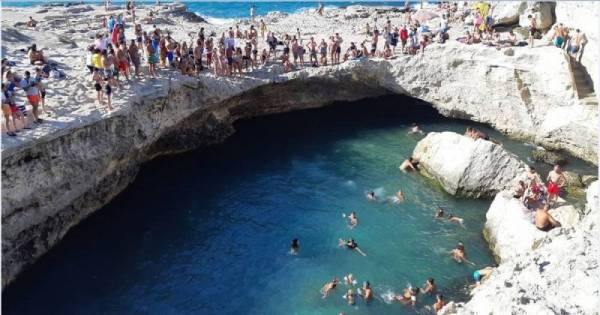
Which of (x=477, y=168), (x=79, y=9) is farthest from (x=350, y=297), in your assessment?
(x=79, y=9)

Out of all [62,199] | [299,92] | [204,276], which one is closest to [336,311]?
[204,276]

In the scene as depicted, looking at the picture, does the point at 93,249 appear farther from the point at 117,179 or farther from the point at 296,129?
the point at 296,129

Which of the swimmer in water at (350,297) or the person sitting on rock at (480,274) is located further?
the person sitting on rock at (480,274)

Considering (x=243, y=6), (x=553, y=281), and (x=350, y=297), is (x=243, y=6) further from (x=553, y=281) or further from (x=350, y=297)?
(x=553, y=281)

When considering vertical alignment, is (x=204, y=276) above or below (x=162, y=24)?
below

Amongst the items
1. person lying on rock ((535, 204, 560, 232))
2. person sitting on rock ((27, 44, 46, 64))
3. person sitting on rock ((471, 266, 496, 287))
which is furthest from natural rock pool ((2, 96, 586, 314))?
person sitting on rock ((27, 44, 46, 64))

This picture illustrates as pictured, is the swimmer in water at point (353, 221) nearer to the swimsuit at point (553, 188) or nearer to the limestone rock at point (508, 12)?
the swimsuit at point (553, 188)

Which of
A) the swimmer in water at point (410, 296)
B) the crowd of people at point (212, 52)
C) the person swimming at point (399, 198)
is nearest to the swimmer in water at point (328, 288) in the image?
the swimmer in water at point (410, 296)
